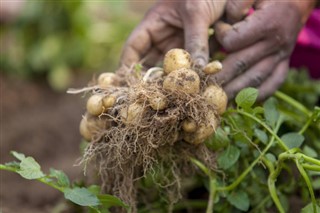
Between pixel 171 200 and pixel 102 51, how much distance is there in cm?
222

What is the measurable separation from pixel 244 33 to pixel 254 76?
119 millimetres

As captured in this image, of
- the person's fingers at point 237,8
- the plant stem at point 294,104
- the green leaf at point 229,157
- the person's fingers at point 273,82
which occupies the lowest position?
the plant stem at point 294,104

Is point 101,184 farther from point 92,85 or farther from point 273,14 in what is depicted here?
point 273,14

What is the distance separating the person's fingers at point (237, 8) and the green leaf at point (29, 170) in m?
0.62

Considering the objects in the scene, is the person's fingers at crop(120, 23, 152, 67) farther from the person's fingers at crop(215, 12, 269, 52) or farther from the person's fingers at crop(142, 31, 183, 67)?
the person's fingers at crop(215, 12, 269, 52)

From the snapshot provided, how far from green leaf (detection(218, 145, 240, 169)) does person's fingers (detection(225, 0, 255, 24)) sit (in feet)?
1.18

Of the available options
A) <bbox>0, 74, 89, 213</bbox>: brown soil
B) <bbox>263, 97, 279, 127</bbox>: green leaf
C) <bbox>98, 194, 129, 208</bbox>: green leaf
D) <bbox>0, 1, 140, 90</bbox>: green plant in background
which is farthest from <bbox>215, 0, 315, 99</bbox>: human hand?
<bbox>0, 1, 140, 90</bbox>: green plant in background

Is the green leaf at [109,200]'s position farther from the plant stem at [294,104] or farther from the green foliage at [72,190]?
the plant stem at [294,104]

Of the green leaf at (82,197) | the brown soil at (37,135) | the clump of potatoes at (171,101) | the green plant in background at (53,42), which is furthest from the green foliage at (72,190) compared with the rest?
the green plant in background at (53,42)

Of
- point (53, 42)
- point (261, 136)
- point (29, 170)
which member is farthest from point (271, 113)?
point (53, 42)

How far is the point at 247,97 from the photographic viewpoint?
1.14 m

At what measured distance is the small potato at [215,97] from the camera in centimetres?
117

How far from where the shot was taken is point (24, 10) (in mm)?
3076

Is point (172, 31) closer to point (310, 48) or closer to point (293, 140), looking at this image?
point (293, 140)
